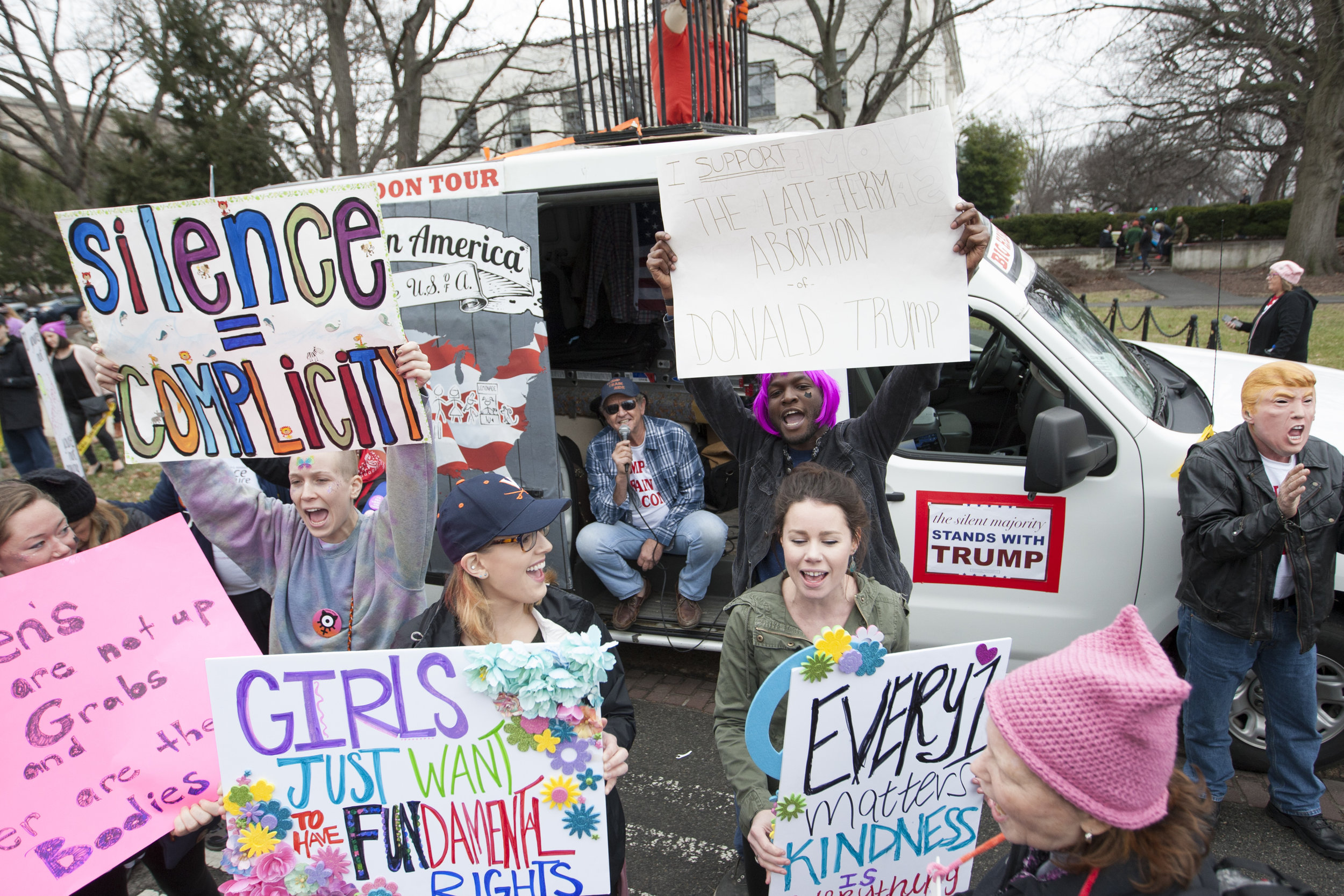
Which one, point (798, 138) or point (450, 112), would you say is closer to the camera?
point (798, 138)

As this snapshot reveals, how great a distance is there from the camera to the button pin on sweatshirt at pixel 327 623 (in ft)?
7.98

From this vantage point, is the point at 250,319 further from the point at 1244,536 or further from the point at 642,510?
the point at 1244,536

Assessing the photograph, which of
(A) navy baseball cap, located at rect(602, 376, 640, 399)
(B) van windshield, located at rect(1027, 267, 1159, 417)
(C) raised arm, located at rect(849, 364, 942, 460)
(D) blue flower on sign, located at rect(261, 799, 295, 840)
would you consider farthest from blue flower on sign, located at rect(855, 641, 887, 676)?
(A) navy baseball cap, located at rect(602, 376, 640, 399)

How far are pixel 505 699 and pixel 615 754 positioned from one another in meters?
0.30

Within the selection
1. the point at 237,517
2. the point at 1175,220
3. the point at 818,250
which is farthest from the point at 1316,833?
the point at 1175,220

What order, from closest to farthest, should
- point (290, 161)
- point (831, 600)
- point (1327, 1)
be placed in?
1. point (831, 600)
2. point (1327, 1)
3. point (290, 161)

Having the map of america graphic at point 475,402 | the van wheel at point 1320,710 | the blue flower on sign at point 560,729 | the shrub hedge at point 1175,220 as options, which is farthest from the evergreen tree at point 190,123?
the shrub hedge at point 1175,220

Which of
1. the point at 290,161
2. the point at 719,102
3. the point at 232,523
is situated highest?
the point at 290,161

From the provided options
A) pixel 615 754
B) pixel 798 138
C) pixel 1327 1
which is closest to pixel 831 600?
pixel 615 754

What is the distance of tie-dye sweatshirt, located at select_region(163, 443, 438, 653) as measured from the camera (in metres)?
2.32

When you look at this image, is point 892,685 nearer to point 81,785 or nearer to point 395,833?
point 395,833

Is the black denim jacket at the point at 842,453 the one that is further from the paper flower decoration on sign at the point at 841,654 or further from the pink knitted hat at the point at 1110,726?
the pink knitted hat at the point at 1110,726

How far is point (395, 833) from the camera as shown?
71.1 inches

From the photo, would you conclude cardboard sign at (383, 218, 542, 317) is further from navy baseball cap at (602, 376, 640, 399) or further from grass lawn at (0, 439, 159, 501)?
grass lawn at (0, 439, 159, 501)
